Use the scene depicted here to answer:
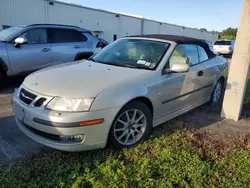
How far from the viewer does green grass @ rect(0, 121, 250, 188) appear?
2617 mm

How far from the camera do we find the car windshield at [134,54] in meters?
3.78

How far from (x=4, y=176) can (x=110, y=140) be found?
1237 millimetres

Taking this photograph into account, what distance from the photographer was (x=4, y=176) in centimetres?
263

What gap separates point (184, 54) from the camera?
4.22 meters

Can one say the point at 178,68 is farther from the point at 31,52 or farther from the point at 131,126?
the point at 31,52

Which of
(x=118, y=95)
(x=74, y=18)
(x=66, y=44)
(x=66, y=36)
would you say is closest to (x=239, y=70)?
(x=118, y=95)

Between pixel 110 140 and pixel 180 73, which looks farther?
pixel 180 73

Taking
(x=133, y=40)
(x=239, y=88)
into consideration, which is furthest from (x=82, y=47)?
(x=239, y=88)

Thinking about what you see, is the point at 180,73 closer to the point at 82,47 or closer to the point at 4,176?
the point at 4,176

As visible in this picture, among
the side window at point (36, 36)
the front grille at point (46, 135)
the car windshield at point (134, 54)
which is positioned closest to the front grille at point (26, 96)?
the front grille at point (46, 135)

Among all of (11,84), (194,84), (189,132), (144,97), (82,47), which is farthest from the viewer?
(82,47)

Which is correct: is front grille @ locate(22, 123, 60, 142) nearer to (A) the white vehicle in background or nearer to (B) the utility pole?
(B) the utility pole

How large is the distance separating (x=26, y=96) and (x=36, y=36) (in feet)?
12.9

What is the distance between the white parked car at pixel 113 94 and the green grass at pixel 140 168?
0.22 metres
